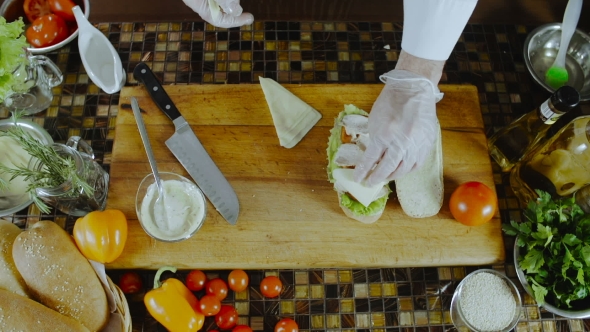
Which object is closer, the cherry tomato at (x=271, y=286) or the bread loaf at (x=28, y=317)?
the bread loaf at (x=28, y=317)

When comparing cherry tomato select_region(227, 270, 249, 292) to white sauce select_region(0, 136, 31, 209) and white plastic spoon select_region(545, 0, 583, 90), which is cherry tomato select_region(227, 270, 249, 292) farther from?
white plastic spoon select_region(545, 0, 583, 90)

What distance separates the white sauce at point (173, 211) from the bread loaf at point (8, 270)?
1.26ft

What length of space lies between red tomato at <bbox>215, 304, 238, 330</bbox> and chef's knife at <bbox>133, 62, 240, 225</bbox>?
0.93 feet

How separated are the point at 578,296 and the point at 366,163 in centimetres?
74

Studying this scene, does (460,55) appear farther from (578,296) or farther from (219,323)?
(219,323)

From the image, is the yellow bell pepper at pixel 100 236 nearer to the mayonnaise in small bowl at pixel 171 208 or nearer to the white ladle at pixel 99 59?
the mayonnaise in small bowl at pixel 171 208

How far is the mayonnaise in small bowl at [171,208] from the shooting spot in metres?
1.54

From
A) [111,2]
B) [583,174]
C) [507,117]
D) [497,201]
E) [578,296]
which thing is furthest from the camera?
[111,2]

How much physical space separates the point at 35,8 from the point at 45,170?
854mm

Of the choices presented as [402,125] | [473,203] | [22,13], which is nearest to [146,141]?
[402,125]

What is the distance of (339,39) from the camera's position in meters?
1.94

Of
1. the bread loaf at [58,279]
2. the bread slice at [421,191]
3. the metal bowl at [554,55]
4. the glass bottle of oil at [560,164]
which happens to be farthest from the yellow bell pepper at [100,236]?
the metal bowl at [554,55]

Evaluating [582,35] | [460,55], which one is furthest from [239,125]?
[582,35]

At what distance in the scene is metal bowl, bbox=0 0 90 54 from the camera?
6.07 ft
